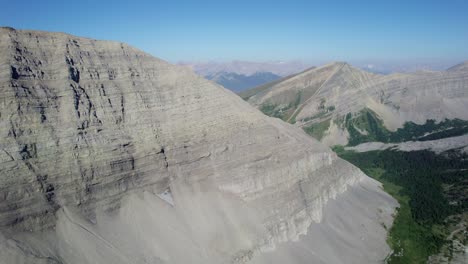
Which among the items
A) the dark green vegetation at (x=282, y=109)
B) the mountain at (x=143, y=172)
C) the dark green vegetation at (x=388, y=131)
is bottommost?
the dark green vegetation at (x=388, y=131)

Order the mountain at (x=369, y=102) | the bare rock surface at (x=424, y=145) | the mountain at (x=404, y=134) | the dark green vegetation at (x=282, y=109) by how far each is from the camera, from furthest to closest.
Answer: the dark green vegetation at (x=282, y=109), the mountain at (x=369, y=102), the bare rock surface at (x=424, y=145), the mountain at (x=404, y=134)

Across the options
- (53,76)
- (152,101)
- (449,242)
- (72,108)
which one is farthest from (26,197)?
(449,242)

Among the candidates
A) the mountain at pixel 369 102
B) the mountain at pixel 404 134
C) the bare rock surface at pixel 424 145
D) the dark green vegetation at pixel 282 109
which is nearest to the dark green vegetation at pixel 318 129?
the mountain at pixel 369 102

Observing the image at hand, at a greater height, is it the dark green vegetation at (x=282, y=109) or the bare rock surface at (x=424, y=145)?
the dark green vegetation at (x=282, y=109)

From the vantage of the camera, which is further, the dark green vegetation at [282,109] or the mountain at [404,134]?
the dark green vegetation at [282,109]

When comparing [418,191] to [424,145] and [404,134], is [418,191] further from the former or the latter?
[404,134]

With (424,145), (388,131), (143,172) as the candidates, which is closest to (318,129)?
(388,131)

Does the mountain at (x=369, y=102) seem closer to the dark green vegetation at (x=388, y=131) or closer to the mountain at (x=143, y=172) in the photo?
the dark green vegetation at (x=388, y=131)

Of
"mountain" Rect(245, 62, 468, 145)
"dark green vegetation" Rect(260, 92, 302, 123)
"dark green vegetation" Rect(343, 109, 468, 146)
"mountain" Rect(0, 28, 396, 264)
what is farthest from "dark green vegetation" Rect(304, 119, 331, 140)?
"mountain" Rect(0, 28, 396, 264)

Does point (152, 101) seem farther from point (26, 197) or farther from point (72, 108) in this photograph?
point (26, 197)
